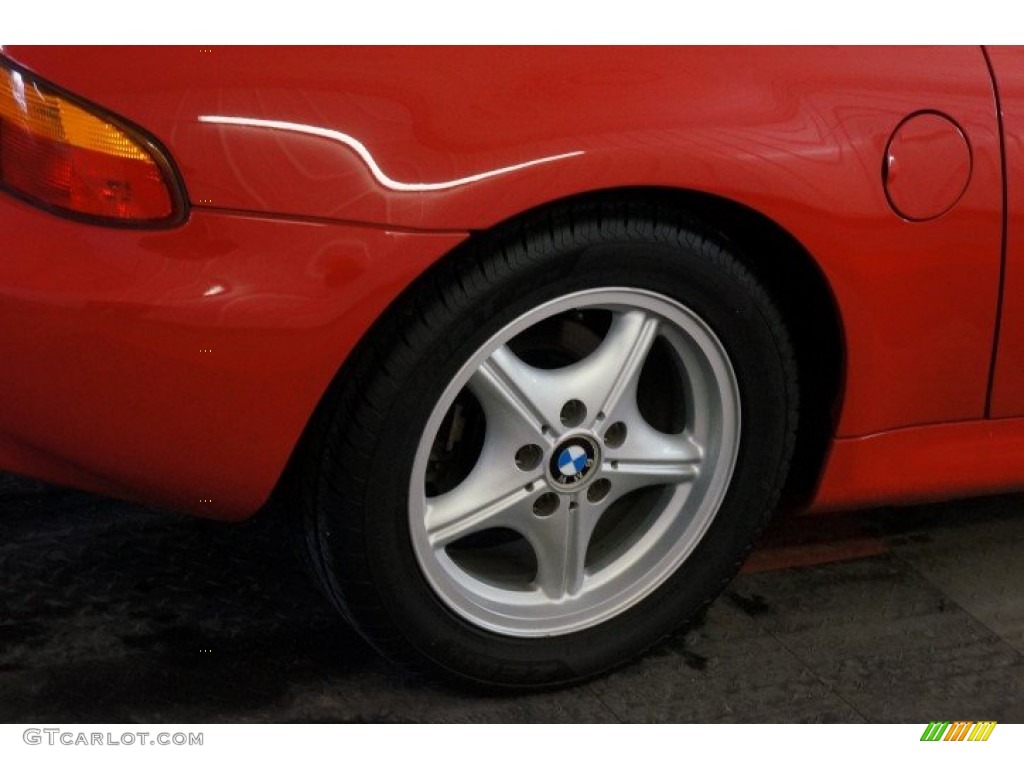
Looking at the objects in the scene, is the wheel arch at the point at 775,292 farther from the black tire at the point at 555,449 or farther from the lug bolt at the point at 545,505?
the lug bolt at the point at 545,505

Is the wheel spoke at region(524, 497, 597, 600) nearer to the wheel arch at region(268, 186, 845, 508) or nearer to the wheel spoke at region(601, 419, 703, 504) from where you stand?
the wheel spoke at region(601, 419, 703, 504)

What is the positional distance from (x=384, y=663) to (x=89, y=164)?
0.96 m

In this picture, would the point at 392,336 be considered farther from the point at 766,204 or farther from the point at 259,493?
the point at 766,204

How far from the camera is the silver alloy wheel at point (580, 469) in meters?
2.25

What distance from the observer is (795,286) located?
7.71 ft

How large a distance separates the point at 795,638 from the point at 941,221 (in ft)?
2.53

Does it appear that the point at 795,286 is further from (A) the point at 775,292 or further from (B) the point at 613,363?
(B) the point at 613,363

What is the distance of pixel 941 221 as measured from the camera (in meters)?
2.29

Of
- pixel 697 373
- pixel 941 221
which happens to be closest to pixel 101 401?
pixel 697 373

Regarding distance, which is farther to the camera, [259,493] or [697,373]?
[697,373]
